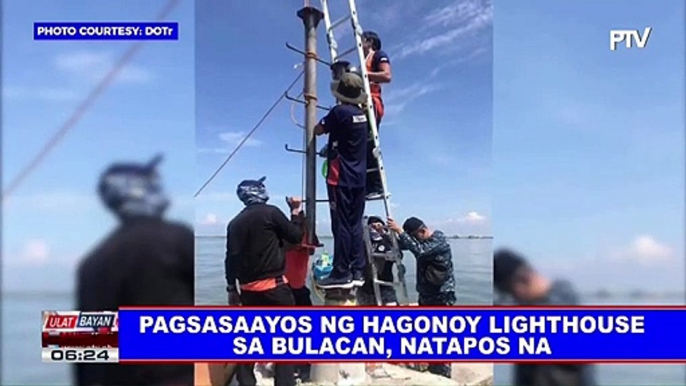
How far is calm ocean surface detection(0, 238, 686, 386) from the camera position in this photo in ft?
8.38

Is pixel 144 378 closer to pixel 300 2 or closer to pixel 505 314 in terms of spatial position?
pixel 505 314

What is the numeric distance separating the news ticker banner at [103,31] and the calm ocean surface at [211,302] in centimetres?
86

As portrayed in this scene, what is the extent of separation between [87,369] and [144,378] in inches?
9.6

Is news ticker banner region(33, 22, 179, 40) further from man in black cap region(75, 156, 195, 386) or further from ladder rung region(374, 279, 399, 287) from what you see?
ladder rung region(374, 279, 399, 287)

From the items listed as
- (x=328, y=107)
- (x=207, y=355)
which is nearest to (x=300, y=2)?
(x=328, y=107)

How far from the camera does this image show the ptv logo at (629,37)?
8.27 ft

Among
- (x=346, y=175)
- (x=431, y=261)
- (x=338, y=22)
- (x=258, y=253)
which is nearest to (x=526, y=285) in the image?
(x=431, y=261)

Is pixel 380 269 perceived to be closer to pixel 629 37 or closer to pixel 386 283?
pixel 386 283

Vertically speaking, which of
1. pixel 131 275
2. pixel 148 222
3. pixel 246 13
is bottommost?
pixel 131 275

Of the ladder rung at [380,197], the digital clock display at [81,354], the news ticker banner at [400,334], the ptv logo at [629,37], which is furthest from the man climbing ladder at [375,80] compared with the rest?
the digital clock display at [81,354]

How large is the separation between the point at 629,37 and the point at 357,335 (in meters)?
1.64

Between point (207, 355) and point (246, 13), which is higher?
point (246, 13)

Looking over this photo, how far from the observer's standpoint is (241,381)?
8.68ft

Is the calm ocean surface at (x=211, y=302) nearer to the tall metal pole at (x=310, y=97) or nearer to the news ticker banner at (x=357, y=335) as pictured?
the news ticker banner at (x=357, y=335)
